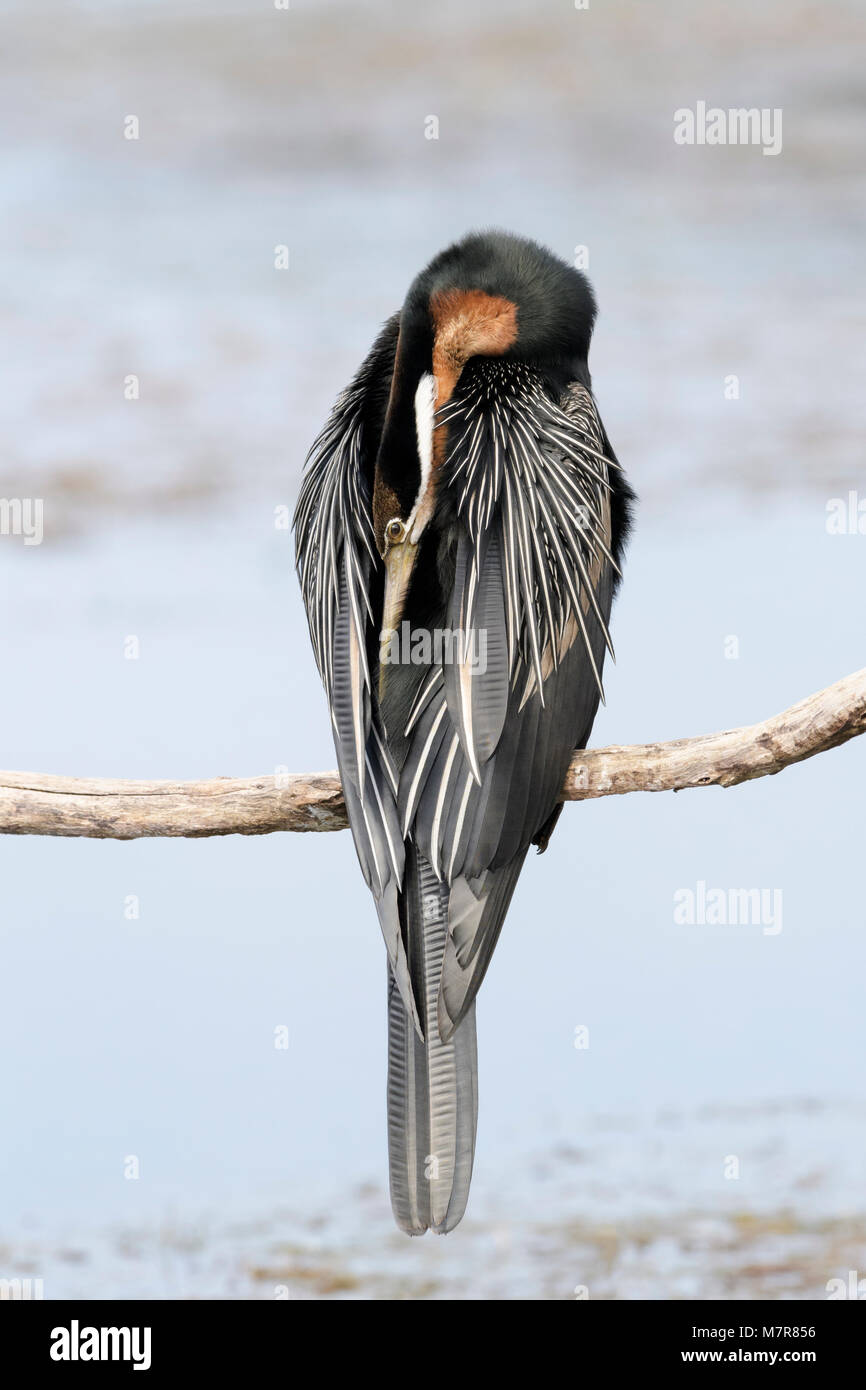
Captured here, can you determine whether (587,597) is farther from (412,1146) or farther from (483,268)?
(412,1146)

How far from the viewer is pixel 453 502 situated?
2.38 meters

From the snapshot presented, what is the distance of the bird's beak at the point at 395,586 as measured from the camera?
240 cm

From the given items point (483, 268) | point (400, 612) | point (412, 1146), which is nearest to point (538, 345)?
point (483, 268)

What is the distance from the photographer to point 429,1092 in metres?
2.30

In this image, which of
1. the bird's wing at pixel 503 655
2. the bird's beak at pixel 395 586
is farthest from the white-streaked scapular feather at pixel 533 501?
the bird's beak at pixel 395 586

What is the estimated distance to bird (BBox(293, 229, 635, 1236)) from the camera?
228cm

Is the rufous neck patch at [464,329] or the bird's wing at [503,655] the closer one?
the bird's wing at [503,655]

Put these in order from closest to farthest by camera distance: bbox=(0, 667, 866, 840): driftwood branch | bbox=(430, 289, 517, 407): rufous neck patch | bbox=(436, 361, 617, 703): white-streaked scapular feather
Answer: bbox=(0, 667, 866, 840): driftwood branch, bbox=(436, 361, 617, 703): white-streaked scapular feather, bbox=(430, 289, 517, 407): rufous neck patch

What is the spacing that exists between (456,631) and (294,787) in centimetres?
43

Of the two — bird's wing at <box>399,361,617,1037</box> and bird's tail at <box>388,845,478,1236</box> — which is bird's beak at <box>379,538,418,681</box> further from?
bird's tail at <box>388,845,478,1236</box>

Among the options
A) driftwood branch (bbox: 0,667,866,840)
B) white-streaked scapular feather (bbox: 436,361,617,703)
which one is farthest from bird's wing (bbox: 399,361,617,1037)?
driftwood branch (bbox: 0,667,866,840)

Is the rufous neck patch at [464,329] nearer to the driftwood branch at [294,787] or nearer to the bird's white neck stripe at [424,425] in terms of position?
the bird's white neck stripe at [424,425]

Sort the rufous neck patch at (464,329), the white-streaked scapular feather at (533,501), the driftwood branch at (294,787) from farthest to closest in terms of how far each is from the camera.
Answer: the rufous neck patch at (464,329) → the white-streaked scapular feather at (533,501) → the driftwood branch at (294,787)

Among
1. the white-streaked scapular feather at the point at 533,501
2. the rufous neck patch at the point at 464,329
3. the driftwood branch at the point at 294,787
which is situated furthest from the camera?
the rufous neck patch at the point at 464,329
